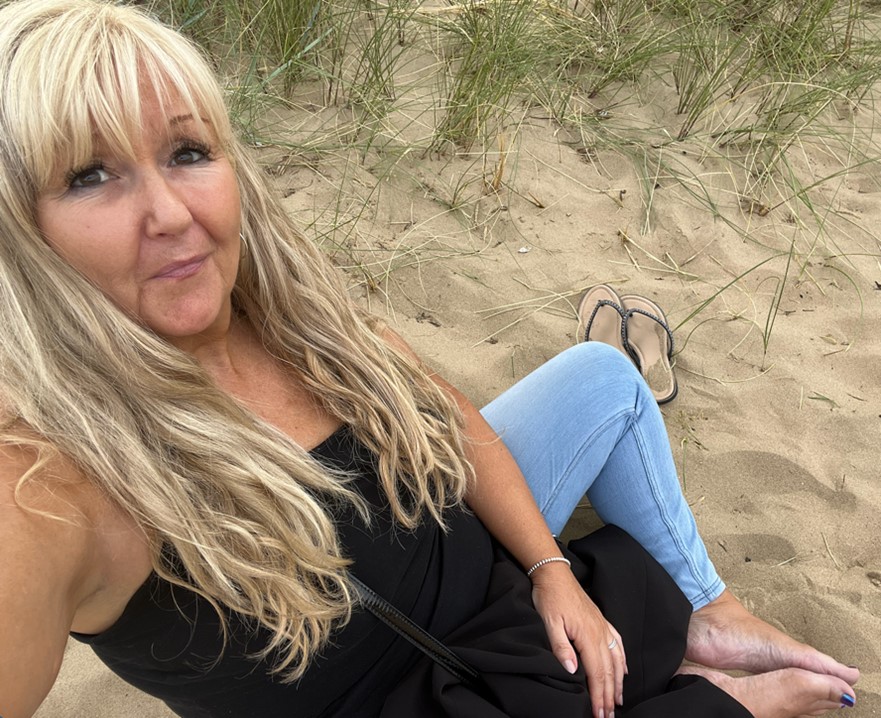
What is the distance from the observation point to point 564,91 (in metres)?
3.27

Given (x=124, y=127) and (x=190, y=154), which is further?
(x=190, y=154)

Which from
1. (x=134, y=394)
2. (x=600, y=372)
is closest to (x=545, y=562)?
(x=600, y=372)

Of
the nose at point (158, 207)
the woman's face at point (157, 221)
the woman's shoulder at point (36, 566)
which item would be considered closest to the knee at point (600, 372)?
the woman's face at point (157, 221)

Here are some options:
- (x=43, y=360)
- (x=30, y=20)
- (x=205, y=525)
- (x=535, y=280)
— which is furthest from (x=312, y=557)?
(x=535, y=280)

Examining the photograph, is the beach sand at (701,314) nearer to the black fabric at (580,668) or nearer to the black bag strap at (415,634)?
the black fabric at (580,668)

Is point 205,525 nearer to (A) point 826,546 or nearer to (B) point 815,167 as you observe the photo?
(A) point 826,546

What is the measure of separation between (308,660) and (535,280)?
1726 mm

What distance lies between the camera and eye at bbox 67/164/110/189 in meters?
1.05

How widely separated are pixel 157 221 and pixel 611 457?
1130 mm

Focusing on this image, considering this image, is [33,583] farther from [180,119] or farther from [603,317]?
[603,317]

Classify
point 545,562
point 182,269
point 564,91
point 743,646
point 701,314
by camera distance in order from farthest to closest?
point 564,91 < point 701,314 < point 743,646 < point 545,562 < point 182,269

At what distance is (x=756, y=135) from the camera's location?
322 cm

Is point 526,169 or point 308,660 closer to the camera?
point 308,660

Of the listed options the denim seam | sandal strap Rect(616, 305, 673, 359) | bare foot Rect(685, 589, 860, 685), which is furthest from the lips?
sandal strap Rect(616, 305, 673, 359)
